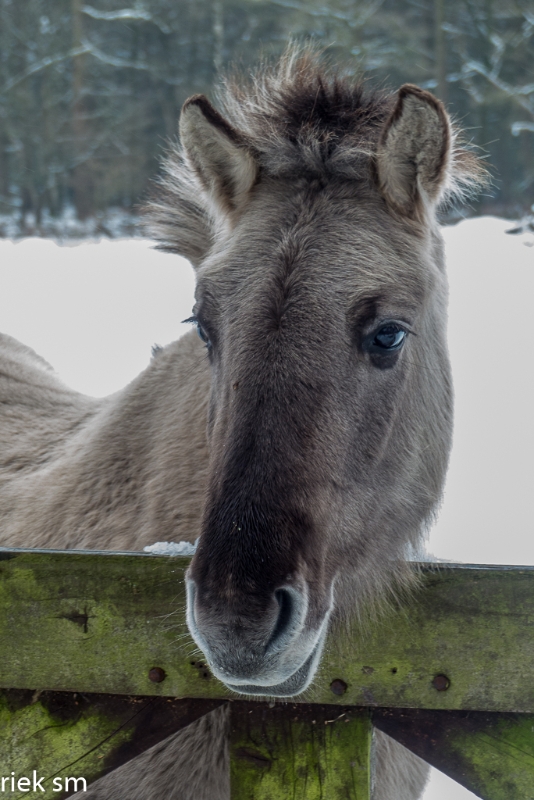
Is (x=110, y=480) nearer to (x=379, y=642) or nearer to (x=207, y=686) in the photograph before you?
(x=207, y=686)

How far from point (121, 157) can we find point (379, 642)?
20640 mm

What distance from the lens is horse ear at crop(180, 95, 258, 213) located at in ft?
8.22

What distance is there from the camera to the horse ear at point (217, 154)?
2506mm

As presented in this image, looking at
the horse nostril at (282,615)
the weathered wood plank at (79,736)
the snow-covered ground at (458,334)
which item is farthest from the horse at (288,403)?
the snow-covered ground at (458,334)

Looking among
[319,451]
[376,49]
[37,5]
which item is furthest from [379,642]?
[37,5]

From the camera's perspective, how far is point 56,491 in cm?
327

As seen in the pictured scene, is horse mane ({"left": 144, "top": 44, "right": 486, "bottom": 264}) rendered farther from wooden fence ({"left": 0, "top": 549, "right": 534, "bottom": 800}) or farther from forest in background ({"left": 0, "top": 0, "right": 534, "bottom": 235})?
forest in background ({"left": 0, "top": 0, "right": 534, "bottom": 235})

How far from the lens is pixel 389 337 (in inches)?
86.6

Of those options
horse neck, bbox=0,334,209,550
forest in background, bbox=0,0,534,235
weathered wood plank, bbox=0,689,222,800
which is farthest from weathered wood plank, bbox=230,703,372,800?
forest in background, bbox=0,0,534,235

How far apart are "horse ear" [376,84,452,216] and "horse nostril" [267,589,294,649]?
136cm

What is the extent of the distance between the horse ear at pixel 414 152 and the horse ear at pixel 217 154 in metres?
0.50

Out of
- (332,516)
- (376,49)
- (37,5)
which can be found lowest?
(332,516)

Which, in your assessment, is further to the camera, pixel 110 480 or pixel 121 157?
pixel 121 157

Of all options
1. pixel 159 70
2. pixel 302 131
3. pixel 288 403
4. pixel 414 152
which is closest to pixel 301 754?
pixel 288 403
